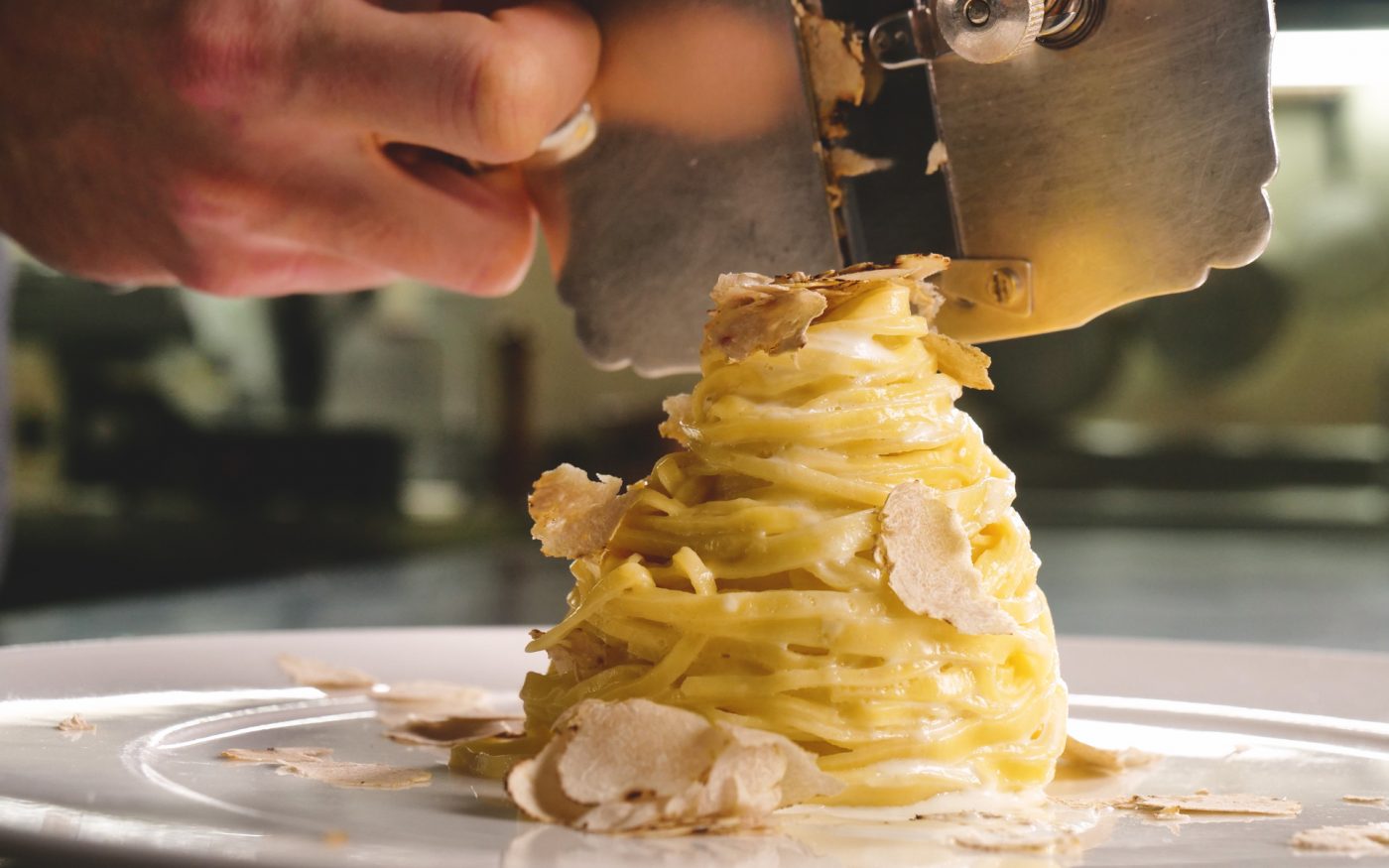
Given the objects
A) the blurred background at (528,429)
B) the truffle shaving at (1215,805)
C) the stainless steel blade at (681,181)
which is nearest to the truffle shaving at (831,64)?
the stainless steel blade at (681,181)

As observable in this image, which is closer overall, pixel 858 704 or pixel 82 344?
pixel 858 704

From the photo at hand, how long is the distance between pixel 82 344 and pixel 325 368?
1.37 meters

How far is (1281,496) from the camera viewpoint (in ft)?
22.9

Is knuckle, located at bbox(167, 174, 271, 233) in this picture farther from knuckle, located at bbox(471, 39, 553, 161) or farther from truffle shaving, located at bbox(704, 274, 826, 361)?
truffle shaving, located at bbox(704, 274, 826, 361)

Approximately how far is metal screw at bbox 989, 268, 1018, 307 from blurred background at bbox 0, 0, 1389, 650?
9.98 ft

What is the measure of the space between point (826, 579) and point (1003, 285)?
0.35 metres

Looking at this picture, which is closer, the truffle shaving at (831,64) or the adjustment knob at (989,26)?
the adjustment knob at (989,26)

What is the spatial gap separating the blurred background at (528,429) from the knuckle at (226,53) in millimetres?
2711

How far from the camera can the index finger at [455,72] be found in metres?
1.32

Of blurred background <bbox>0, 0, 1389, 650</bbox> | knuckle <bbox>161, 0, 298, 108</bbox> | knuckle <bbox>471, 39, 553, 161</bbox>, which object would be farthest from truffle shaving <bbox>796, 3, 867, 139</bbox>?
blurred background <bbox>0, 0, 1389, 650</bbox>

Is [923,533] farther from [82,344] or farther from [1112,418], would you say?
[1112,418]

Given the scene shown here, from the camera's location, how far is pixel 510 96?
4.30 ft

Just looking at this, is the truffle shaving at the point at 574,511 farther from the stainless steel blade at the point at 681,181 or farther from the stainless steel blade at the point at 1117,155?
the stainless steel blade at the point at 1117,155

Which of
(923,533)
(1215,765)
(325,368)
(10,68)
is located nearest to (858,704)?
(923,533)
